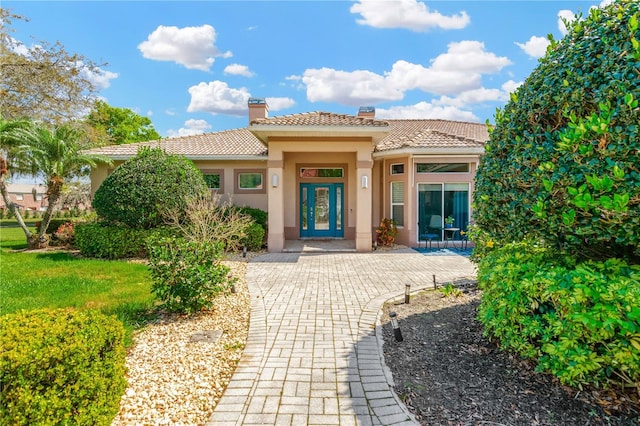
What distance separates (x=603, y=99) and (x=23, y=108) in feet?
86.4

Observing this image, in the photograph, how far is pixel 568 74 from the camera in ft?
12.2

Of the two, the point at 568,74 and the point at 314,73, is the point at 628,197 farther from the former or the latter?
the point at 314,73

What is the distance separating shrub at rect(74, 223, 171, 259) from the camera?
1152 centimetres

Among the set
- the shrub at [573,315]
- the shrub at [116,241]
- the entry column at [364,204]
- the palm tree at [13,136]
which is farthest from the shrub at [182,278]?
the palm tree at [13,136]

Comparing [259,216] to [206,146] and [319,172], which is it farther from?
[206,146]

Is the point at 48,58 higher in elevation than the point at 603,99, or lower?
higher

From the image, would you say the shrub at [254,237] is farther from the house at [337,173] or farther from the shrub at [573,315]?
the shrub at [573,315]

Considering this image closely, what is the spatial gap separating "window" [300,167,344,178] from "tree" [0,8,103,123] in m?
14.8

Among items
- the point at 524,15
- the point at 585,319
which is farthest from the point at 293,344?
the point at 524,15

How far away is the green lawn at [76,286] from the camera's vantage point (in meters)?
6.29

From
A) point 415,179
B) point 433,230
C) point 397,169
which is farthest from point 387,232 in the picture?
point 397,169

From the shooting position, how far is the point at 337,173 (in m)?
16.5

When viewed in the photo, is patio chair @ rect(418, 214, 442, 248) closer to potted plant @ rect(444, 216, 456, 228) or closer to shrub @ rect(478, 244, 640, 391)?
potted plant @ rect(444, 216, 456, 228)

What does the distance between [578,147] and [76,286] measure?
9.43 m
